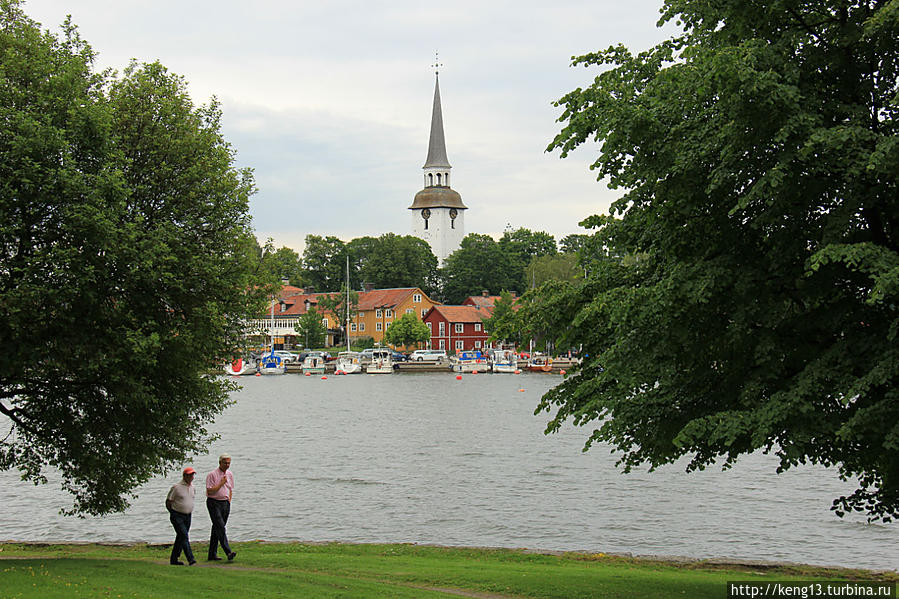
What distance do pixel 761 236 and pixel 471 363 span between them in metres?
124

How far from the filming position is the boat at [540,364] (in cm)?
13088

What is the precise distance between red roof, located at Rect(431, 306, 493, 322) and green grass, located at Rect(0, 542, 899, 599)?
142470mm

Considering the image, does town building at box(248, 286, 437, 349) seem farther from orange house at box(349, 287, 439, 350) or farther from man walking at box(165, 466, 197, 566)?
man walking at box(165, 466, 197, 566)

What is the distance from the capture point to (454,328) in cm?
16925

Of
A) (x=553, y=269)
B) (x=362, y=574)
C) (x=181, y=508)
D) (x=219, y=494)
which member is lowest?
(x=362, y=574)

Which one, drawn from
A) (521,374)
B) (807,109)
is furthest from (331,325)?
(807,109)

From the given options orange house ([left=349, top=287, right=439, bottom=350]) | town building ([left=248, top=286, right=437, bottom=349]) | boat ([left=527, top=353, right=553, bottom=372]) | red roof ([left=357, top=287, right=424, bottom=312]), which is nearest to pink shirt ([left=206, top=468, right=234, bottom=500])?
boat ([left=527, top=353, right=553, bottom=372])

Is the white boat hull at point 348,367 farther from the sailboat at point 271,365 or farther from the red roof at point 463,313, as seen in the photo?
the red roof at point 463,313

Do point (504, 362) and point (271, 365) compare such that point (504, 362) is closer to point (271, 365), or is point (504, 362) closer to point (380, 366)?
point (380, 366)

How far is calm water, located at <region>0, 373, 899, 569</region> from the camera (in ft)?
96.5

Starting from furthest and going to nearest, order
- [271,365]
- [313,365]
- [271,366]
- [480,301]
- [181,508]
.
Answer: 1. [480,301]
2. [313,365]
3. [271,365]
4. [271,366]
5. [181,508]

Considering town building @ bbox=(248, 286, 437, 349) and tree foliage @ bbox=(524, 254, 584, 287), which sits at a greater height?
tree foliage @ bbox=(524, 254, 584, 287)

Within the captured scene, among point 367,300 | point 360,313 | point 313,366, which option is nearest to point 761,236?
point 313,366

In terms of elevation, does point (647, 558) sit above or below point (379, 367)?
below
